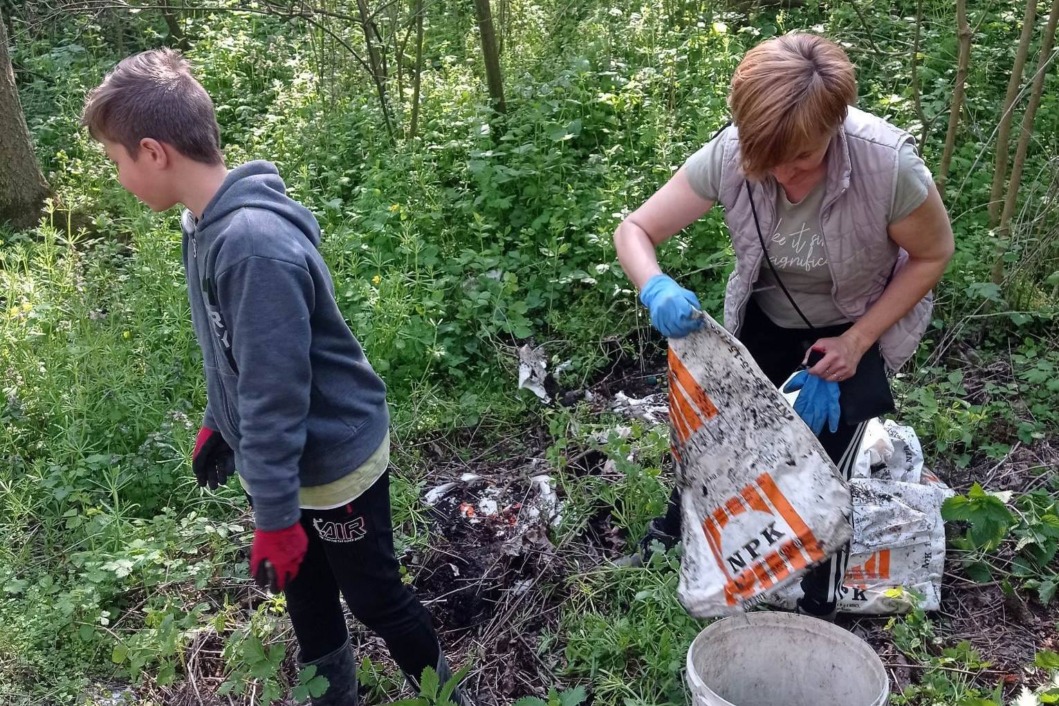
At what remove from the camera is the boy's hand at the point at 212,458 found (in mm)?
2463

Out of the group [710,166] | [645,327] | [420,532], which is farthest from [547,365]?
[710,166]

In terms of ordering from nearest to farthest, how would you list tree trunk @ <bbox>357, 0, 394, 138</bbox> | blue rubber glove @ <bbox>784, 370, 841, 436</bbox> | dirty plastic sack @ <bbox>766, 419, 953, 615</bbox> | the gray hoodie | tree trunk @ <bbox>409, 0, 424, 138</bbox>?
1. the gray hoodie
2. blue rubber glove @ <bbox>784, 370, 841, 436</bbox>
3. dirty plastic sack @ <bbox>766, 419, 953, 615</bbox>
4. tree trunk @ <bbox>409, 0, 424, 138</bbox>
5. tree trunk @ <bbox>357, 0, 394, 138</bbox>

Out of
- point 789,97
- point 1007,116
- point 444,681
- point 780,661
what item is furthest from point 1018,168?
point 444,681

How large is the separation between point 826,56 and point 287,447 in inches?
55.5

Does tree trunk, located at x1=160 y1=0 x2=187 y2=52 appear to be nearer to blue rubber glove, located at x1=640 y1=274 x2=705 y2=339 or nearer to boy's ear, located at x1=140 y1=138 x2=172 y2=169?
boy's ear, located at x1=140 y1=138 x2=172 y2=169

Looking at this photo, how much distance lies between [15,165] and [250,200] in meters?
4.52

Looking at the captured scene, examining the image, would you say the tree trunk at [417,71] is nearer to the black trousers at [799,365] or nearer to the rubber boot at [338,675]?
the black trousers at [799,365]

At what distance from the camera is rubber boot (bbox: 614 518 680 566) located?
3021 mm

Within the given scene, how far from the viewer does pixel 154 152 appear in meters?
2.00

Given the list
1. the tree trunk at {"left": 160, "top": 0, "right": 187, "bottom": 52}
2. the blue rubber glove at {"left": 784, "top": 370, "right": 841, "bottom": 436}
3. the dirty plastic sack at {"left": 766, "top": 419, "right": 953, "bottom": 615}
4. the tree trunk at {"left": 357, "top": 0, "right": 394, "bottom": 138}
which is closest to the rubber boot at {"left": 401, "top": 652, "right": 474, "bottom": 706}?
the dirty plastic sack at {"left": 766, "top": 419, "right": 953, "bottom": 615}

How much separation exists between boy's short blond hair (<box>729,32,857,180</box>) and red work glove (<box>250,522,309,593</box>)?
129cm

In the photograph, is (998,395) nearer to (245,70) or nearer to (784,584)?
(784,584)

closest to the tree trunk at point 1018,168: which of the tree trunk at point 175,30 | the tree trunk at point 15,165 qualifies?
the tree trunk at point 15,165

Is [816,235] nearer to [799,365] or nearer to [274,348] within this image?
[799,365]
